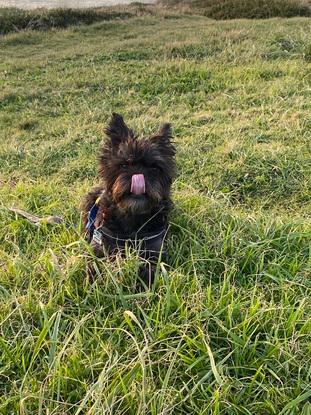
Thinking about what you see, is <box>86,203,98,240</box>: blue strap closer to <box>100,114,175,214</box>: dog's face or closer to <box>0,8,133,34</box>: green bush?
<box>100,114,175,214</box>: dog's face

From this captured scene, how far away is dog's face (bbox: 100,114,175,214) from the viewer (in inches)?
120

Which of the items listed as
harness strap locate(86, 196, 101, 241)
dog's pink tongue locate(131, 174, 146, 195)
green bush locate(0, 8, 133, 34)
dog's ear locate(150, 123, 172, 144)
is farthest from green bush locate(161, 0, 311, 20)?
dog's pink tongue locate(131, 174, 146, 195)

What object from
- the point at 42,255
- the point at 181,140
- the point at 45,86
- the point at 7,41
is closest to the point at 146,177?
the point at 42,255

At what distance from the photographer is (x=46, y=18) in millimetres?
17234

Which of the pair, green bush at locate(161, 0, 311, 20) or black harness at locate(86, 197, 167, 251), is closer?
black harness at locate(86, 197, 167, 251)

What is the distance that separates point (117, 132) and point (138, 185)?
1.84ft

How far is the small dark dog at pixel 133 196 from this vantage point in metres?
3.05

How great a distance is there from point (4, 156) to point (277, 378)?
5.30m

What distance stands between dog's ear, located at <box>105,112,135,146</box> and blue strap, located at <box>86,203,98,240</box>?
0.50 meters

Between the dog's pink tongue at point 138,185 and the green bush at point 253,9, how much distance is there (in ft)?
60.3

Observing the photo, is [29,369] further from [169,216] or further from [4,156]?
[4,156]

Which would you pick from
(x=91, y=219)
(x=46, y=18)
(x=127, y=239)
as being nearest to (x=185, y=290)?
(x=127, y=239)

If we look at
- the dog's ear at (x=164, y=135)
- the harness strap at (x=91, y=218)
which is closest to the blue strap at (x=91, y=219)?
the harness strap at (x=91, y=218)

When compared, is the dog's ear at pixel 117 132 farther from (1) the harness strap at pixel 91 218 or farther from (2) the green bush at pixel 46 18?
(2) the green bush at pixel 46 18
